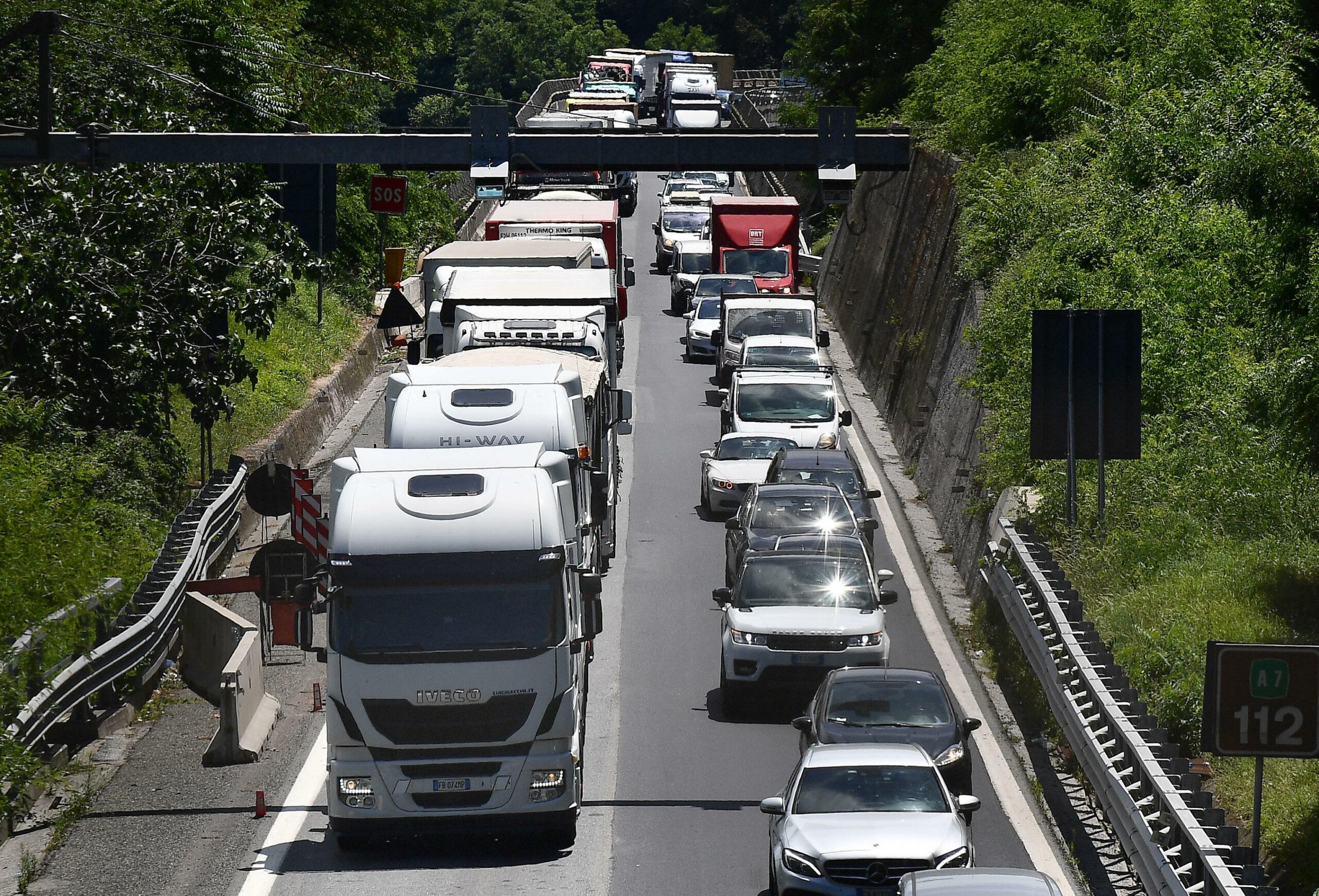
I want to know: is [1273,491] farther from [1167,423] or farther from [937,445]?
[937,445]

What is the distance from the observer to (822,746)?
14.4 m

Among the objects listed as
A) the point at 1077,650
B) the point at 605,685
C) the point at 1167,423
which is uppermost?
the point at 1167,423

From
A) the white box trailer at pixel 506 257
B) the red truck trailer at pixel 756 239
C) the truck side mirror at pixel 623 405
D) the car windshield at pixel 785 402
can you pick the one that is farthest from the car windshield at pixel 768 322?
the truck side mirror at pixel 623 405

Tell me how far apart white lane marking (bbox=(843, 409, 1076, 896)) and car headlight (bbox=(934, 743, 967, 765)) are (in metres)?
0.72

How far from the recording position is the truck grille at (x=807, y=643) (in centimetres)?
1873

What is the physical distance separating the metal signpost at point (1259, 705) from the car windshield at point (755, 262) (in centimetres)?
3461

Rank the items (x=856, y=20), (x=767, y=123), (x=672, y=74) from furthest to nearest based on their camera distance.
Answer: (x=672, y=74) < (x=767, y=123) < (x=856, y=20)

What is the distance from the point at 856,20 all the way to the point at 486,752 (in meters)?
48.5

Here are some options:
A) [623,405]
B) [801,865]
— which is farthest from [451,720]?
[623,405]

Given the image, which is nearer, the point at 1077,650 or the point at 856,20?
the point at 1077,650

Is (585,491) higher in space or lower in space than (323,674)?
higher

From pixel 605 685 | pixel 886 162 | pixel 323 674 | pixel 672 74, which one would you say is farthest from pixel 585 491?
pixel 672 74

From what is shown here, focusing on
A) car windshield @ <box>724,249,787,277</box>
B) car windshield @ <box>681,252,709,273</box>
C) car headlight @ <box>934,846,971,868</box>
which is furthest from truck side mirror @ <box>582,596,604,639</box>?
car windshield @ <box>681,252,709,273</box>

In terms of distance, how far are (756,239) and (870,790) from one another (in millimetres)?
33309
